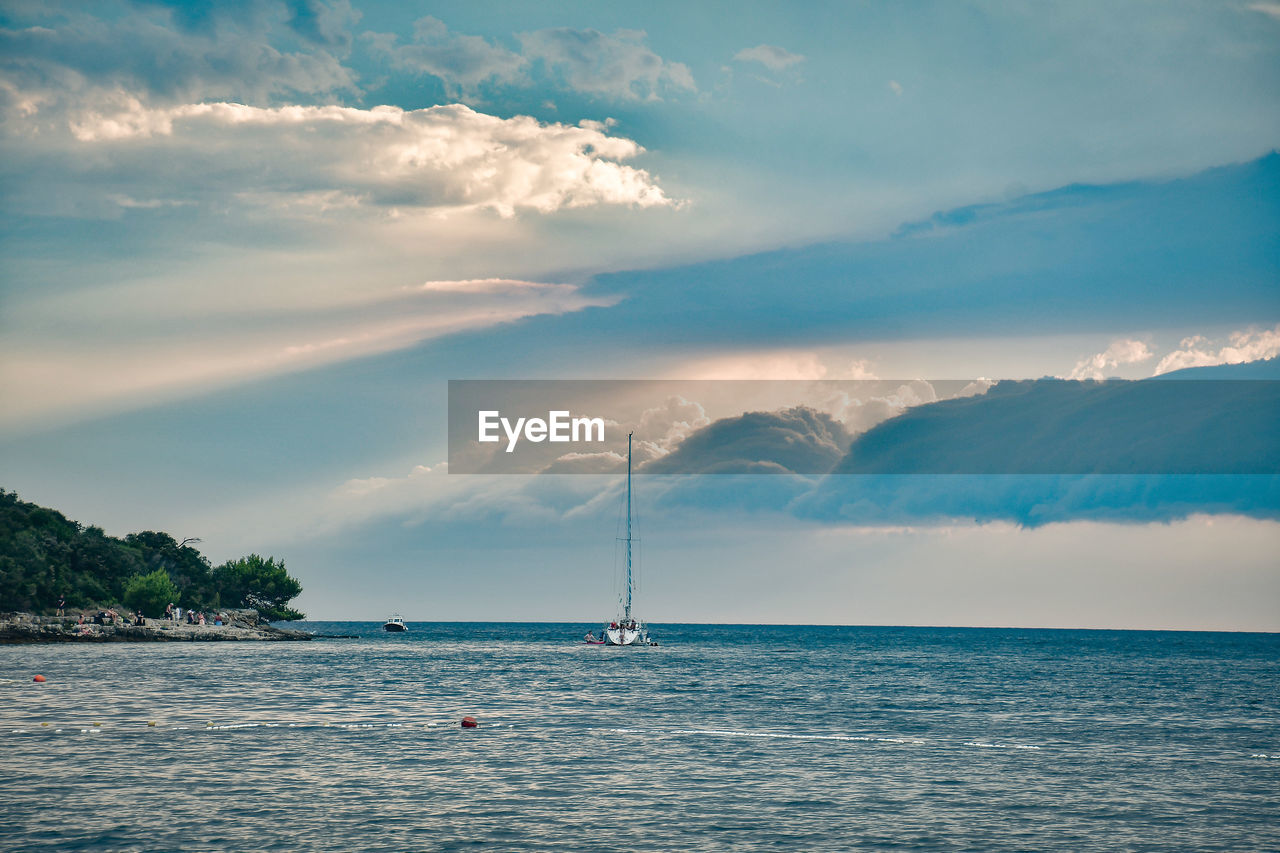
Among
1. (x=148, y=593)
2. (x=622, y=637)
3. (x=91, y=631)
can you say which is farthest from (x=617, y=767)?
(x=148, y=593)

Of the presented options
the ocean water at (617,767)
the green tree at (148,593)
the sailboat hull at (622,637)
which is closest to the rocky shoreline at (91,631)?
the green tree at (148,593)

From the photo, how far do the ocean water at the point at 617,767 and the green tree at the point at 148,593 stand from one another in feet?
333

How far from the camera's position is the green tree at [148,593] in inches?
7372

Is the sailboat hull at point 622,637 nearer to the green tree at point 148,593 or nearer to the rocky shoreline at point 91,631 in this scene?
the rocky shoreline at point 91,631

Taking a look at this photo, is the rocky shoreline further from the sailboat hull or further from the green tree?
the sailboat hull

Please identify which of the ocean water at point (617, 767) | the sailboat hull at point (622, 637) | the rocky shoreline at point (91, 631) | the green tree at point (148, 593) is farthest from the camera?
the green tree at point (148, 593)

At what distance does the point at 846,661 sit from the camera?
158875mm

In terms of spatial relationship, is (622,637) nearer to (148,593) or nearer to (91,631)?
(91,631)

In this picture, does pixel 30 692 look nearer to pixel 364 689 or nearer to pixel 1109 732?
pixel 364 689

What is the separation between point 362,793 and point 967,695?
62440 mm

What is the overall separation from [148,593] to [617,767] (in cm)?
16468

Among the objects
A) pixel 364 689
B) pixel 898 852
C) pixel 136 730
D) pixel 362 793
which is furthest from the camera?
pixel 364 689

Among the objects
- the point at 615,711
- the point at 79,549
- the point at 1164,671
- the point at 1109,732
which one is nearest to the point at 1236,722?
the point at 1109,732

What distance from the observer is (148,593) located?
188 metres
